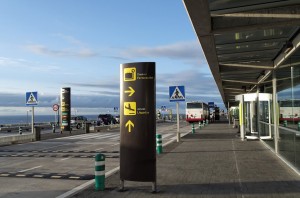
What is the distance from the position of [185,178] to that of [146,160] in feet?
6.35

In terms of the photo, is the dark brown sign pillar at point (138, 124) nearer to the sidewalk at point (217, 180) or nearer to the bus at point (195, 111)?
the sidewalk at point (217, 180)

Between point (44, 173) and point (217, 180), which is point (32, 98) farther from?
point (217, 180)

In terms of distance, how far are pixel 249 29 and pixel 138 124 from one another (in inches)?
150

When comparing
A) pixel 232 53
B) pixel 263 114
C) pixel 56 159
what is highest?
pixel 232 53

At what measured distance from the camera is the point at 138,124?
8742mm

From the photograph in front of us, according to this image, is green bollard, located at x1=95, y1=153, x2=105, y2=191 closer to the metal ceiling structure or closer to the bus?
the metal ceiling structure

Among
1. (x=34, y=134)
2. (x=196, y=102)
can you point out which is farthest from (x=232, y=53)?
(x=196, y=102)

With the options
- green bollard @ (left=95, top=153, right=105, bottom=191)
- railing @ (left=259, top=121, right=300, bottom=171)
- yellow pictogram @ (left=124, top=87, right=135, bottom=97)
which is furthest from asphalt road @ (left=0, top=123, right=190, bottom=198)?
railing @ (left=259, top=121, right=300, bottom=171)

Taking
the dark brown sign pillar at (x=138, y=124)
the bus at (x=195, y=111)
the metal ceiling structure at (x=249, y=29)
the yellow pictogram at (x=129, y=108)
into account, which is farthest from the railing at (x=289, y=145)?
the bus at (x=195, y=111)

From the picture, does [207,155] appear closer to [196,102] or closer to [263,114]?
[263,114]

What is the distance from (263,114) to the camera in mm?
20766

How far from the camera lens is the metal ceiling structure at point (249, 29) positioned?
865 cm

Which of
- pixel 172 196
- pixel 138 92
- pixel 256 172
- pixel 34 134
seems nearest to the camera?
pixel 172 196

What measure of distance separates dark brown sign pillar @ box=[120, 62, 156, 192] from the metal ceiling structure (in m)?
1.73
